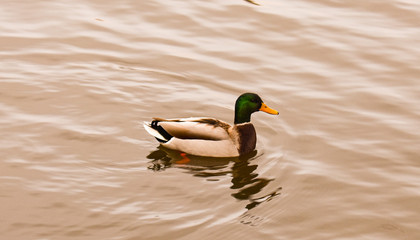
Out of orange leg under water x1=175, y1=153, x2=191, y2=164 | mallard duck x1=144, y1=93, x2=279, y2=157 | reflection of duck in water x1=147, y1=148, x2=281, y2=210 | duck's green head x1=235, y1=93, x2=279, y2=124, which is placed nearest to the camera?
reflection of duck in water x1=147, y1=148, x2=281, y2=210

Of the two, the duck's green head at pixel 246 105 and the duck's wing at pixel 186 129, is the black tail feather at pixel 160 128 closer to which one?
the duck's wing at pixel 186 129

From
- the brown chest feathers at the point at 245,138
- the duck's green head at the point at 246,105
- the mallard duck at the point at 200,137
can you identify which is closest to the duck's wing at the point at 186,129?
the mallard duck at the point at 200,137

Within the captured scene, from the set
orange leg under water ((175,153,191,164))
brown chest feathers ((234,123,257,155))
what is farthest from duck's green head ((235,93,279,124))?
orange leg under water ((175,153,191,164))

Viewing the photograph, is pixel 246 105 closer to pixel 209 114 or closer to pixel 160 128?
pixel 209 114

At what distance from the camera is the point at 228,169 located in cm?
1072

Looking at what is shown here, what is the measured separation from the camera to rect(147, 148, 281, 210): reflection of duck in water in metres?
9.92

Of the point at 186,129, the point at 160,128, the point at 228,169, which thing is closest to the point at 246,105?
the point at 186,129

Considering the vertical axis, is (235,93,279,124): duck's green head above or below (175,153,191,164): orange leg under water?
above

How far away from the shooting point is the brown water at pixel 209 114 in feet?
30.3

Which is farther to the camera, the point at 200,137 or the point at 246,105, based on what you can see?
the point at 246,105

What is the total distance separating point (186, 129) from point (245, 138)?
0.78 metres

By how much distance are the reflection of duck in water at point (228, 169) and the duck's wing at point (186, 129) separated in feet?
0.83

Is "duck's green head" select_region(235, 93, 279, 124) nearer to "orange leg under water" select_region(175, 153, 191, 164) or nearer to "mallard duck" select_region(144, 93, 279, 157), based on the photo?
"mallard duck" select_region(144, 93, 279, 157)

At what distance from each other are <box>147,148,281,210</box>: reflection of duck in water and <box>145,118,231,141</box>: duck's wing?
0.25 meters
